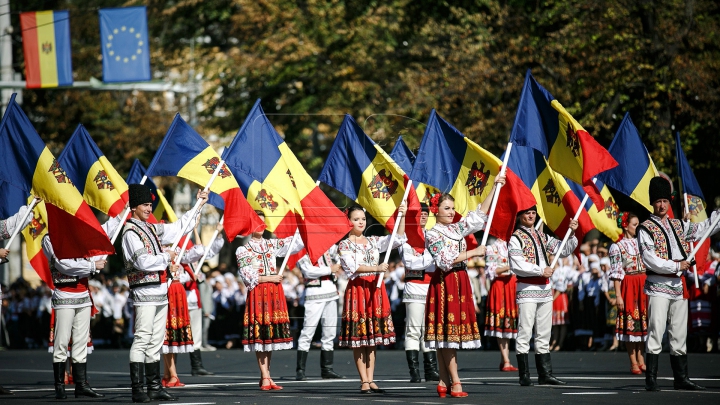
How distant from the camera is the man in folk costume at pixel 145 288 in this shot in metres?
11.1

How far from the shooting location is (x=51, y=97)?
35.5m

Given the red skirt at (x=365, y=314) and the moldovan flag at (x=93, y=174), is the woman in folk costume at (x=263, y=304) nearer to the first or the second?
the red skirt at (x=365, y=314)

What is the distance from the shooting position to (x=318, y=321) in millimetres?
14898

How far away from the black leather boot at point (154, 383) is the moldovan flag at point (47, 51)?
13.1m

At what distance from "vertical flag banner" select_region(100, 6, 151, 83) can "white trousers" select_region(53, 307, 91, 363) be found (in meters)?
11.8

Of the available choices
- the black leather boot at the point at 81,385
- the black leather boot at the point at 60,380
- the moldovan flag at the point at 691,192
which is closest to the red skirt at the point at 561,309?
the moldovan flag at the point at 691,192

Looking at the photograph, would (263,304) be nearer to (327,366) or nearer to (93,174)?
(327,366)

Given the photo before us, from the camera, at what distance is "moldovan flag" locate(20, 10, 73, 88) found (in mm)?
23000

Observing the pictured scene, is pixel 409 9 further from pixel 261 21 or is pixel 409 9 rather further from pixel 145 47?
pixel 145 47

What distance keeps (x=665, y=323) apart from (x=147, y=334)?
5682 mm

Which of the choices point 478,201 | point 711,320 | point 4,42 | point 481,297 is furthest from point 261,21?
point 478,201

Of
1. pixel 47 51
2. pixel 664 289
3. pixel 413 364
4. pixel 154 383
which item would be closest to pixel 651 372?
pixel 664 289

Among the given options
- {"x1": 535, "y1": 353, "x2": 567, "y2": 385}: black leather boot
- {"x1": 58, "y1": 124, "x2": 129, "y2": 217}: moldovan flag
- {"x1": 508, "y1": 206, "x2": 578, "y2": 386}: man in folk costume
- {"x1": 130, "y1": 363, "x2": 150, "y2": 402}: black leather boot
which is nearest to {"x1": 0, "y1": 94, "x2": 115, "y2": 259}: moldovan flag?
{"x1": 130, "y1": 363, "x2": 150, "y2": 402}: black leather boot

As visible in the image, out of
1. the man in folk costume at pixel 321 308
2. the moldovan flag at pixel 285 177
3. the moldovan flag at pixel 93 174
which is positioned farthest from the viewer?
the man in folk costume at pixel 321 308
